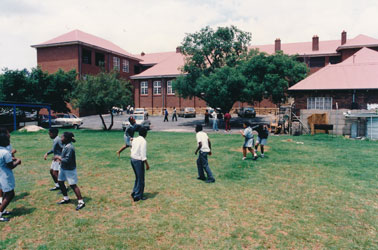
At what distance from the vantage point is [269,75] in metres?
27.7

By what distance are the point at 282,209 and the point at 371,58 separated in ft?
95.0

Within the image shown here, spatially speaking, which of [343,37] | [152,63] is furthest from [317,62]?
[152,63]

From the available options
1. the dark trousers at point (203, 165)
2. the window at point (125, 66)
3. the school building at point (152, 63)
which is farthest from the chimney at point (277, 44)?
the dark trousers at point (203, 165)

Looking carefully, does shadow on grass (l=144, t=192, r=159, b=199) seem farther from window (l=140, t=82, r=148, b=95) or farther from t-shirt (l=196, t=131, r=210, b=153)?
window (l=140, t=82, r=148, b=95)

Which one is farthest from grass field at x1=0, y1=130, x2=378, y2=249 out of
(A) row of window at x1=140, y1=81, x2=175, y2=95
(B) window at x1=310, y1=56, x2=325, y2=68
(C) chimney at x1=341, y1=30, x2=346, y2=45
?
(C) chimney at x1=341, y1=30, x2=346, y2=45

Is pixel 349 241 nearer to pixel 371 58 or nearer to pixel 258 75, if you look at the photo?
pixel 258 75

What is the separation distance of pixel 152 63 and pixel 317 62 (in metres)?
30.4

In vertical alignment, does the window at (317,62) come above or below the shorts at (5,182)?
above

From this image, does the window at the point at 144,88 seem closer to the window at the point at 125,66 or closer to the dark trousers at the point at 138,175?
the window at the point at 125,66

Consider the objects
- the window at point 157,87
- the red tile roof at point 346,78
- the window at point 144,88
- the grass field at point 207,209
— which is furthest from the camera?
the window at point 144,88

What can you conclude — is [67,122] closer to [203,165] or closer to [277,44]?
[203,165]

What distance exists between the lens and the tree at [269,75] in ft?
90.9

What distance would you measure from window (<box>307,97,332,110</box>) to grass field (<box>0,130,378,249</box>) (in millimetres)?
14882

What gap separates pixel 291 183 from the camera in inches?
352
